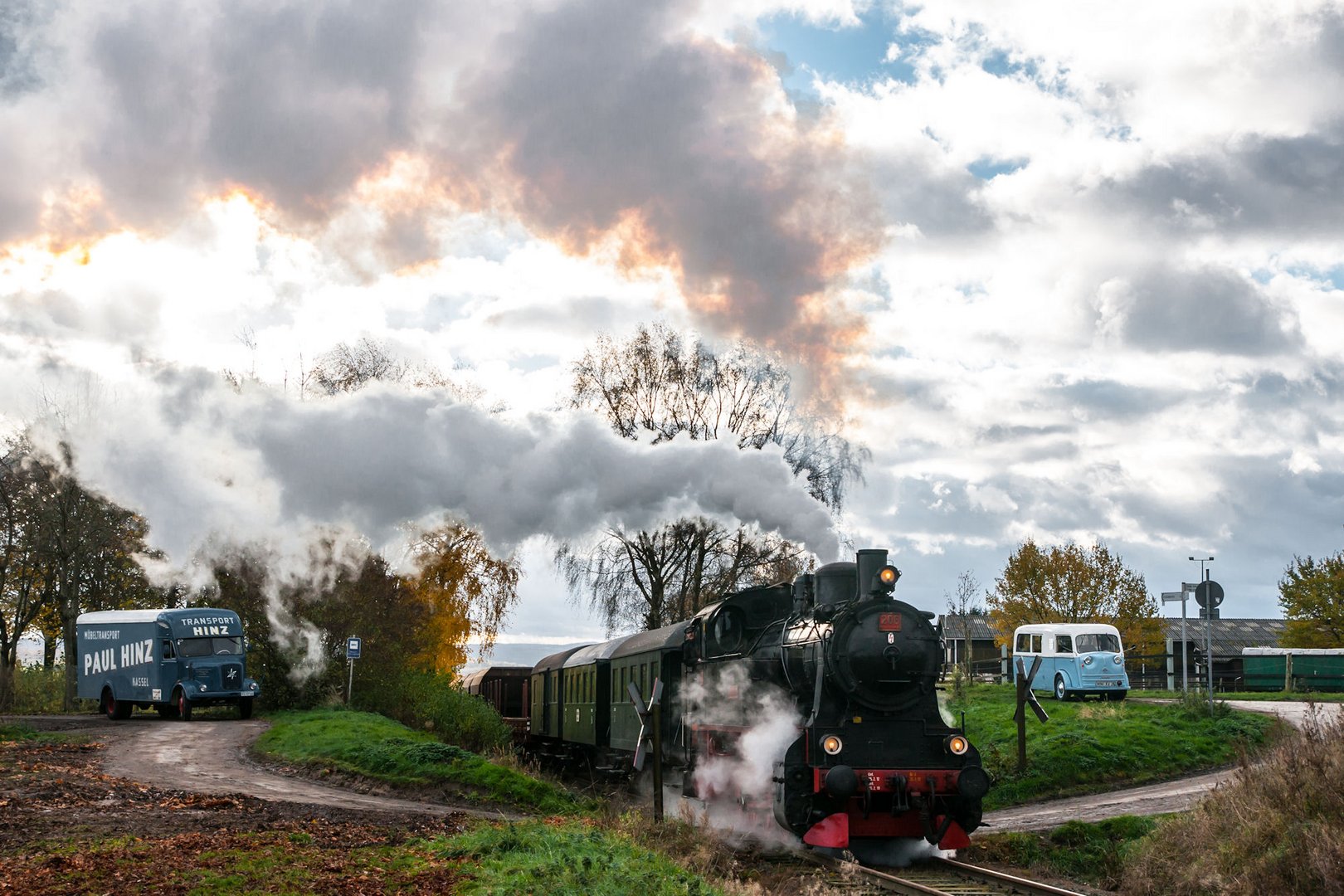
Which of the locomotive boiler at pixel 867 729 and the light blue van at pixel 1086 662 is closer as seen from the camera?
the locomotive boiler at pixel 867 729

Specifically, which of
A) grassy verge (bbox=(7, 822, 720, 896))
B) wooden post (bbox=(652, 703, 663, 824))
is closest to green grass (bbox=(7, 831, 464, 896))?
grassy verge (bbox=(7, 822, 720, 896))

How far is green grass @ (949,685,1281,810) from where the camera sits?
20.6 metres

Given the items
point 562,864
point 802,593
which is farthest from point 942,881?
point 562,864

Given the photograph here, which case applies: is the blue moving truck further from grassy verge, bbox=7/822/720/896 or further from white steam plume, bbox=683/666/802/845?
white steam plume, bbox=683/666/802/845

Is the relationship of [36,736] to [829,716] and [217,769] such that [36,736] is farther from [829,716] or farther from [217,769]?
[829,716]

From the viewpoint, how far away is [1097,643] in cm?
3136

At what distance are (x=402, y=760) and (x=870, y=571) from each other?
34.8 ft

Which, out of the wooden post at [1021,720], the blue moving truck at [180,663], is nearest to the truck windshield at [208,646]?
the blue moving truck at [180,663]

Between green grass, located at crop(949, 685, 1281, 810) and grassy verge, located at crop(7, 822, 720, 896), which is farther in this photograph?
green grass, located at crop(949, 685, 1281, 810)

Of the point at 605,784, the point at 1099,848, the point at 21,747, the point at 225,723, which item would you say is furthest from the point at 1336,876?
the point at 225,723

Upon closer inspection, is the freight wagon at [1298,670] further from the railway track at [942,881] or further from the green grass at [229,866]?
the green grass at [229,866]

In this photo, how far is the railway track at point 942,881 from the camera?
437 inches

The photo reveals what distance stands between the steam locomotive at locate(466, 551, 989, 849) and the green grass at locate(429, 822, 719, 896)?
212 centimetres

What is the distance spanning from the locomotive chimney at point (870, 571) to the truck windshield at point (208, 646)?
881 inches
